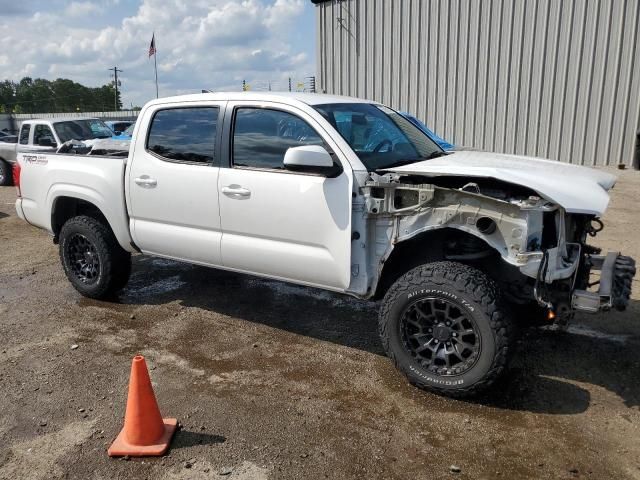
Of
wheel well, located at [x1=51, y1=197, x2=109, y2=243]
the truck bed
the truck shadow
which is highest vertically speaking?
the truck bed

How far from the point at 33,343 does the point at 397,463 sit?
3.32 m

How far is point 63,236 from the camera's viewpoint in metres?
5.57

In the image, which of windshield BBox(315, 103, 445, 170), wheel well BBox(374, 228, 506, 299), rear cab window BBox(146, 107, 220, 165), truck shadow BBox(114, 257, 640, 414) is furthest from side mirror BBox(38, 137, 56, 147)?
wheel well BBox(374, 228, 506, 299)

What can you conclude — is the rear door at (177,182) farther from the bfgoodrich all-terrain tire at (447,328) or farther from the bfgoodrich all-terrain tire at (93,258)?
the bfgoodrich all-terrain tire at (447,328)

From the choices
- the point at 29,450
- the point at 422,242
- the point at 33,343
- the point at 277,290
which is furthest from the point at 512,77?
the point at 29,450

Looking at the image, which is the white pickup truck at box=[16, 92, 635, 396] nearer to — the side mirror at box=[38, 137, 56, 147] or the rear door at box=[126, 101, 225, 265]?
the rear door at box=[126, 101, 225, 265]

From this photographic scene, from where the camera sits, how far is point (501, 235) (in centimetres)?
332

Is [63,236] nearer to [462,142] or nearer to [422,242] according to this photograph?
[422,242]

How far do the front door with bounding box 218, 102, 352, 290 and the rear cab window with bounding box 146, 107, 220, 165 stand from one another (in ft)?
0.77

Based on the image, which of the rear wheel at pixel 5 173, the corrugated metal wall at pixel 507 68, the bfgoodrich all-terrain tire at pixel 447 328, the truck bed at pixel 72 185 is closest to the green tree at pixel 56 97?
the rear wheel at pixel 5 173

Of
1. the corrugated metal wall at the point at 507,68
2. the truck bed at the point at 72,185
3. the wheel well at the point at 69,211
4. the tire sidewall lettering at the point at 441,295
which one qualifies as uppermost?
the corrugated metal wall at the point at 507,68

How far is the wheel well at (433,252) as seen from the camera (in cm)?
371

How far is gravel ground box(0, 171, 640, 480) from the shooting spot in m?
2.95

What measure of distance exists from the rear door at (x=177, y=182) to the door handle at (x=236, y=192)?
119 millimetres
